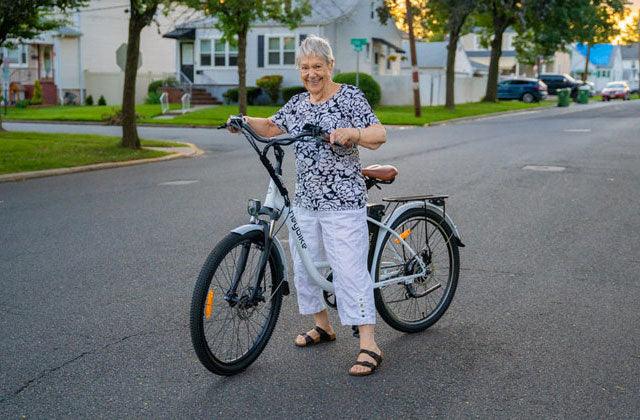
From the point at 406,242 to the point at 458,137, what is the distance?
57.0 ft

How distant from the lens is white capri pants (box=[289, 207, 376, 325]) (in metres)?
4.32

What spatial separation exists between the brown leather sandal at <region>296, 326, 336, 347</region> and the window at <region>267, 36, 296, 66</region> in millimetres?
37909

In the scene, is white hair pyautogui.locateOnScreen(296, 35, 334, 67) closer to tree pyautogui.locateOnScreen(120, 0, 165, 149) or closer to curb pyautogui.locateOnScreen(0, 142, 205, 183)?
curb pyautogui.locateOnScreen(0, 142, 205, 183)

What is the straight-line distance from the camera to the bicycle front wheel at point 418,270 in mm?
4848

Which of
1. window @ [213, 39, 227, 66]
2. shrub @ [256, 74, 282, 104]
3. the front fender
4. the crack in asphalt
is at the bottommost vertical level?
the crack in asphalt

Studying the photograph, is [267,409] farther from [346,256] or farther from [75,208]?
[75,208]

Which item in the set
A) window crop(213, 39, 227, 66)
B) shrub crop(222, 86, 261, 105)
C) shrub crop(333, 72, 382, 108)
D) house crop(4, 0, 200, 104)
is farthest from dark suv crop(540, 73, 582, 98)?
house crop(4, 0, 200, 104)

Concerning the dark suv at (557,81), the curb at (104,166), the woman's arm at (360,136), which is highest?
the dark suv at (557,81)

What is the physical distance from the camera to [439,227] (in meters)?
5.17

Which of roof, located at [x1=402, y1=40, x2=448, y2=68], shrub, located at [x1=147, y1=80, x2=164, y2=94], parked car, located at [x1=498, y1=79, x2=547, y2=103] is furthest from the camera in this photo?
roof, located at [x1=402, y1=40, x2=448, y2=68]

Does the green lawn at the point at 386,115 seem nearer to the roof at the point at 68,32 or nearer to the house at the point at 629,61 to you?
the roof at the point at 68,32

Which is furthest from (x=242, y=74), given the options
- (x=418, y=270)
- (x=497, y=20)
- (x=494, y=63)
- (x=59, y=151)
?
(x=418, y=270)

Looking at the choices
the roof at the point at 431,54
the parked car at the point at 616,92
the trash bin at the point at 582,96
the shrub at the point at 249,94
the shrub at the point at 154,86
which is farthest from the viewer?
the roof at the point at 431,54

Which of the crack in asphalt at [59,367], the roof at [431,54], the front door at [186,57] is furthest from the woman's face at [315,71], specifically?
the roof at [431,54]
